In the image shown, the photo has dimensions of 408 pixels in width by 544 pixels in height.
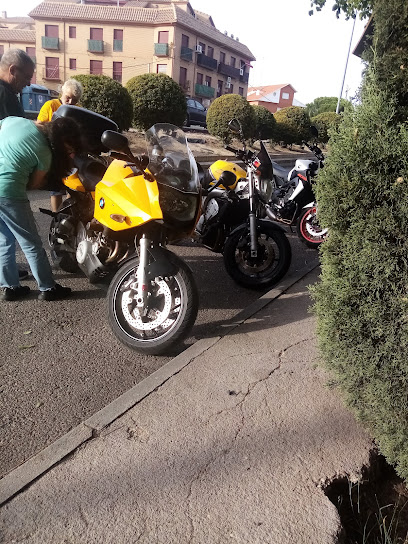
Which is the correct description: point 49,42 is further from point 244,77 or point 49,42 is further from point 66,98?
point 66,98

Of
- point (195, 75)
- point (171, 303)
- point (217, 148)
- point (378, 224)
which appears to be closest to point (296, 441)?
point (378, 224)

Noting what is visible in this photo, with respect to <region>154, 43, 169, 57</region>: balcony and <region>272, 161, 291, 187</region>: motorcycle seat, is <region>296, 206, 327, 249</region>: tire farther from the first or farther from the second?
<region>154, 43, 169, 57</region>: balcony

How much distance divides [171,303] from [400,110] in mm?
2023

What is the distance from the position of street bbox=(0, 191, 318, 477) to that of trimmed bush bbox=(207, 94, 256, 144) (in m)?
14.2

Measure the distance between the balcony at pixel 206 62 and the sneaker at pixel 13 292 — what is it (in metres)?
56.1

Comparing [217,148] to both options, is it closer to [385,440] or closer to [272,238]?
[272,238]

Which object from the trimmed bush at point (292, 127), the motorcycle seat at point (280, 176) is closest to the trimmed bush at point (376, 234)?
the motorcycle seat at point (280, 176)

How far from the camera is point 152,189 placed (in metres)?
3.44

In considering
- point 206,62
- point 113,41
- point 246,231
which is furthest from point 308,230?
point 206,62

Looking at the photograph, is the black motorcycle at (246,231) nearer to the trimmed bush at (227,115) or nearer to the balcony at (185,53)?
the trimmed bush at (227,115)

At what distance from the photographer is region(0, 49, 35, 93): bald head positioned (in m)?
5.01

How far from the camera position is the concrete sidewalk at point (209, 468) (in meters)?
1.86

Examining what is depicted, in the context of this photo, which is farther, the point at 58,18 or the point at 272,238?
the point at 58,18

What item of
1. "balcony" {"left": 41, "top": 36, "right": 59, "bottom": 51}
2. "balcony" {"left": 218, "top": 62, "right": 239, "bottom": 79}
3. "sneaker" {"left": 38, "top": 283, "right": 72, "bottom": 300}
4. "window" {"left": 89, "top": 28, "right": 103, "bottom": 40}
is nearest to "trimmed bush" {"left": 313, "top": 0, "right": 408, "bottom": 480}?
"sneaker" {"left": 38, "top": 283, "right": 72, "bottom": 300}
